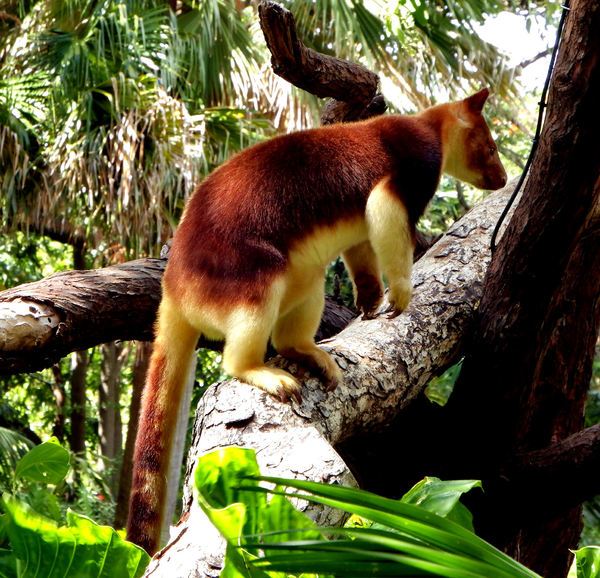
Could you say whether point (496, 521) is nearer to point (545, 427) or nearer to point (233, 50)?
point (545, 427)

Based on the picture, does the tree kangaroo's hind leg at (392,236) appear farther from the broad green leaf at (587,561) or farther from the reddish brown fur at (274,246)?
the broad green leaf at (587,561)

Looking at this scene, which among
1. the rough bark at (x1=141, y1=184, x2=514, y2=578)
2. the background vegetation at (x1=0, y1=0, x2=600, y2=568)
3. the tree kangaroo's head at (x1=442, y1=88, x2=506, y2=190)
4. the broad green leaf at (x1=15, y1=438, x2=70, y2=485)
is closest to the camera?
the rough bark at (x1=141, y1=184, x2=514, y2=578)

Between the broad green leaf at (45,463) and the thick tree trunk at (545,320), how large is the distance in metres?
1.46

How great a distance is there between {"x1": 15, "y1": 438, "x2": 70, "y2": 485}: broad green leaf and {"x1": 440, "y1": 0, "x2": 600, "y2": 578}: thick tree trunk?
4.79ft

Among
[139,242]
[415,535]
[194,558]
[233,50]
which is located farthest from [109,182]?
[415,535]

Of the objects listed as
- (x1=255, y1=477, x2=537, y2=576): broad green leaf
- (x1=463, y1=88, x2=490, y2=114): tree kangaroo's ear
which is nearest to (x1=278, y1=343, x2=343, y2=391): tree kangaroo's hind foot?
(x1=255, y1=477, x2=537, y2=576): broad green leaf

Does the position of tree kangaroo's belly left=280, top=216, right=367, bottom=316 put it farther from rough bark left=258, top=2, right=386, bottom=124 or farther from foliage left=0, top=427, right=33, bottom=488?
foliage left=0, top=427, right=33, bottom=488

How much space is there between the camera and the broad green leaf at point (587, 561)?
52.1 inches

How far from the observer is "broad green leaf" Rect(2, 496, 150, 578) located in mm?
1396

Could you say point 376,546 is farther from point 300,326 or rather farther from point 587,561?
point 300,326

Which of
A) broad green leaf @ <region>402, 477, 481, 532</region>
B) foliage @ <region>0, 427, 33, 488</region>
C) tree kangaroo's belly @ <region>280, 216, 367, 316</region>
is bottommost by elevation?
foliage @ <region>0, 427, 33, 488</region>

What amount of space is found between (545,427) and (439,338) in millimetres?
601

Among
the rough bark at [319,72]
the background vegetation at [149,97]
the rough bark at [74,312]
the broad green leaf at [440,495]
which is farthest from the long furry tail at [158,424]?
the background vegetation at [149,97]

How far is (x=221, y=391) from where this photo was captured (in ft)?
6.58
